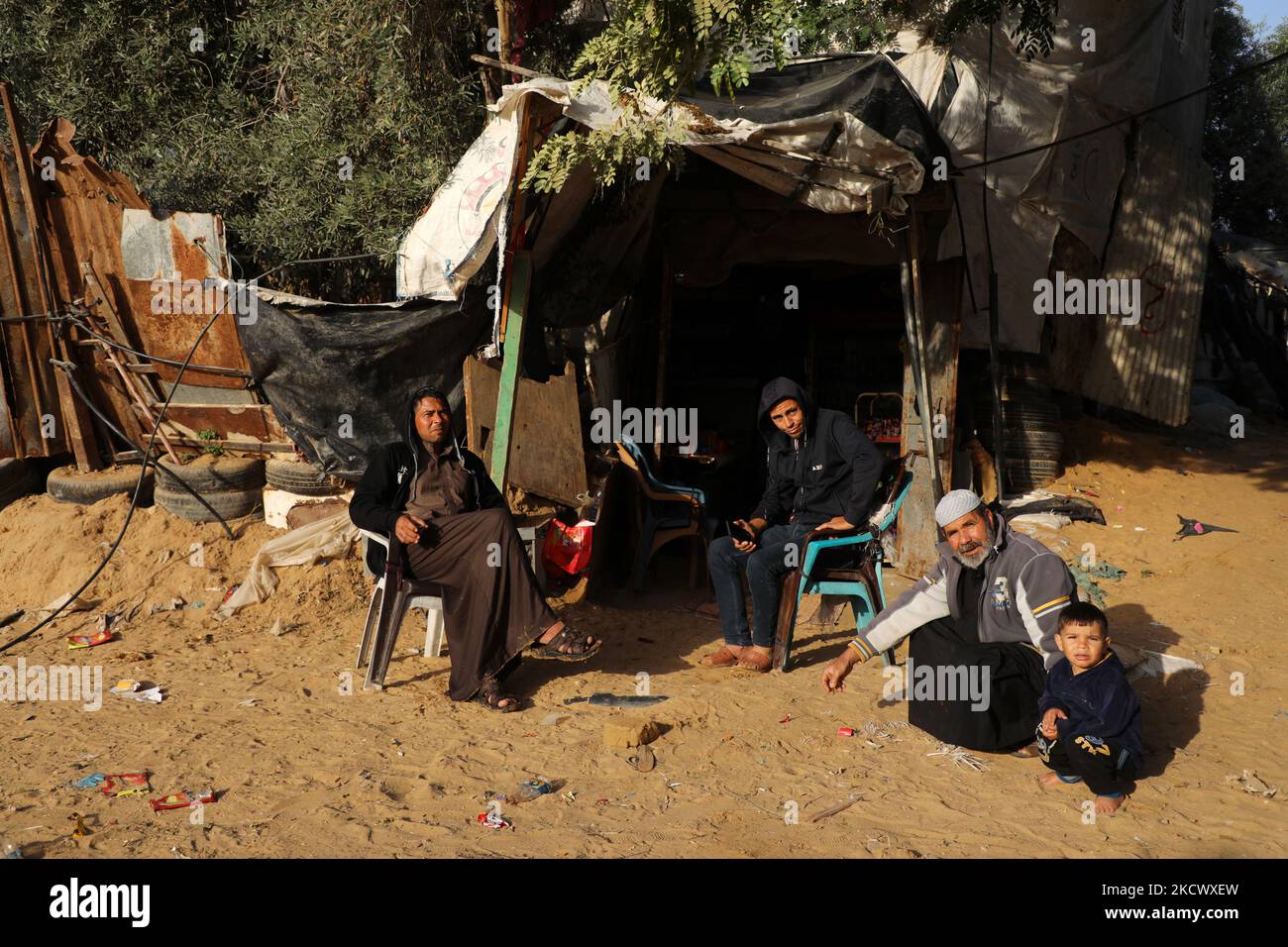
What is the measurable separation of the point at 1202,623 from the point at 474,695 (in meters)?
4.06

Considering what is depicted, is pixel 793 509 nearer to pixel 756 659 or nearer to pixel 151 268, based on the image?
pixel 756 659

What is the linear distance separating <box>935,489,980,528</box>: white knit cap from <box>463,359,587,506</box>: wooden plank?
292 centimetres

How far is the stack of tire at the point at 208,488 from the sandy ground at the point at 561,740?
0.12 m

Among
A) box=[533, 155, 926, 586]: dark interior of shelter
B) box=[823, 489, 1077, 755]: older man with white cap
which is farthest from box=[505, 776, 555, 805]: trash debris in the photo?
box=[533, 155, 926, 586]: dark interior of shelter

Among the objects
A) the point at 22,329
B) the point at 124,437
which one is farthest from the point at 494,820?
the point at 22,329

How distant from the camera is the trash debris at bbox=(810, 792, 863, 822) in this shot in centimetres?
367

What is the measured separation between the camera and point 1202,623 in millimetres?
5742

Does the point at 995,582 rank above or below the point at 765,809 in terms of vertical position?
above

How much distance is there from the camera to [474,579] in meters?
4.86

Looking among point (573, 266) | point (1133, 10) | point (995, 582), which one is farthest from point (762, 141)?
point (1133, 10)

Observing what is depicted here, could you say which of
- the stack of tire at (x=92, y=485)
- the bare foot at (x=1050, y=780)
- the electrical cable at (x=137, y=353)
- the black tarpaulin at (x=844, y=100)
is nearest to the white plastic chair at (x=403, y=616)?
the electrical cable at (x=137, y=353)

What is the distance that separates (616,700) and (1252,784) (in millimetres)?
2670

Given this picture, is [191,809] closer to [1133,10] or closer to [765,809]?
[765,809]

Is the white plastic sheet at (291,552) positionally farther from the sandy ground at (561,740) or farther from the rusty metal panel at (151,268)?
the rusty metal panel at (151,268)
